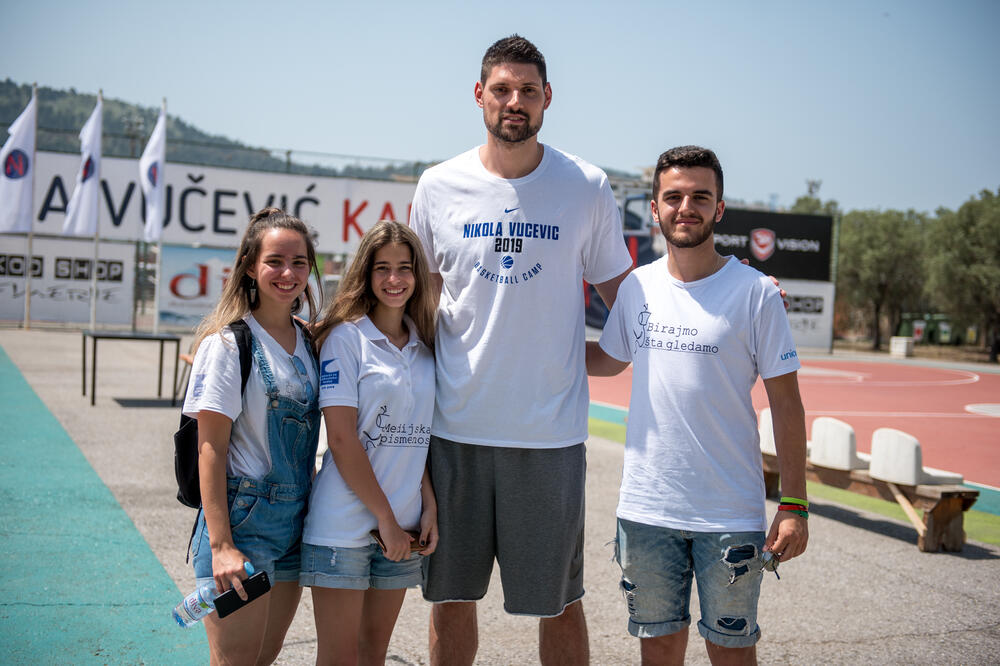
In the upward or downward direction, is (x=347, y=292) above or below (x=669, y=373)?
above

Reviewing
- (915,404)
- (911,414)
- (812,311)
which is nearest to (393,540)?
(911,414)

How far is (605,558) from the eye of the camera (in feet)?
18.5

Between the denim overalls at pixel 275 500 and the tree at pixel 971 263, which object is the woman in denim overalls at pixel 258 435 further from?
the tree at pixel 971 263

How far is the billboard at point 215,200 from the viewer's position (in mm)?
25938

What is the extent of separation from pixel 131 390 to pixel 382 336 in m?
11.0

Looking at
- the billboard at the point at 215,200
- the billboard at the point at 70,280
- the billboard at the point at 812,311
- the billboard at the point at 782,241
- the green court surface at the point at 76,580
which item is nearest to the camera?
the green court surface at the point at 76,580

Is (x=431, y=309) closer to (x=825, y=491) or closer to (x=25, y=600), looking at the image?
(x=25, y=600)

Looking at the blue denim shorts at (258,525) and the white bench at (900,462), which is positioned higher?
the blue denim shorts at (258,525)

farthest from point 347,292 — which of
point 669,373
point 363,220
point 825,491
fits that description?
point 363,220

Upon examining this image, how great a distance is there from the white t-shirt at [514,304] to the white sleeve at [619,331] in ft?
0.41

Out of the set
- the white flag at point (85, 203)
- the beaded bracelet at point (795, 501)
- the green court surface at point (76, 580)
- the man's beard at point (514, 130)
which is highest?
the white flag at point (85, 203)

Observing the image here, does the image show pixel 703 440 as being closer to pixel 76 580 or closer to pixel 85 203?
pixel 76 580

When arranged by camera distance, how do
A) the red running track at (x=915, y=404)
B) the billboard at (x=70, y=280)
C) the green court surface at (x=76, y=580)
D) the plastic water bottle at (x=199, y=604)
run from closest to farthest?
1. the plastic water bottle at (x=199, y=604)
2. the green court surface at (x=76, y=580)
3. the red running track at (x=915, y=404)
4. the billboard at (x=70, y=280)

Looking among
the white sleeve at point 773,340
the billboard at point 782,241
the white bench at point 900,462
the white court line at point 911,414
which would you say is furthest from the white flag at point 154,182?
the billboard at point 782,241
